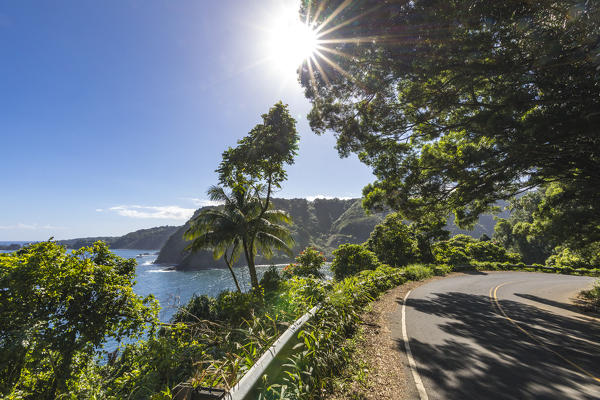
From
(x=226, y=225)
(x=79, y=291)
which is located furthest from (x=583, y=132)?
(x=226, y=225)

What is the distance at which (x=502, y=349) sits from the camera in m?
5.80

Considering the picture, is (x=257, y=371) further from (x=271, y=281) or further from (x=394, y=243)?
(x=394, y=243)

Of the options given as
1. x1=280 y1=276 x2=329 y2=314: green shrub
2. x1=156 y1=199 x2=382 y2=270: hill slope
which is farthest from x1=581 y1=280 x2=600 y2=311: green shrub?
x1=156 y1=199 x2=382 y2=270: hill slope

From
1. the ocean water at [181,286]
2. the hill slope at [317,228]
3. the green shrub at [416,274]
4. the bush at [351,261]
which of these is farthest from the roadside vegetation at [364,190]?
the hill slope at [317,228]

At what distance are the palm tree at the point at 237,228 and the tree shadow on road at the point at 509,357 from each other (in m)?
9.27

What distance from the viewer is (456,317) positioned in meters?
8.48

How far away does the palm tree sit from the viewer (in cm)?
1377

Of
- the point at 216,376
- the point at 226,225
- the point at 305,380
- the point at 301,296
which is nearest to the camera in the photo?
the point at 216,376

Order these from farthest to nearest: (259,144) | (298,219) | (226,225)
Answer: (298,219)
(226,225)
(259,144)

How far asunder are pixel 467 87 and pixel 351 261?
12.3 meters

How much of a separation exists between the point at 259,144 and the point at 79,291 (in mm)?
9341

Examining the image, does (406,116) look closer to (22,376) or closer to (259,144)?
(259,144)

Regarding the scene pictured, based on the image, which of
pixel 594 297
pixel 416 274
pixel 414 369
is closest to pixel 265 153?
pixel 414 369

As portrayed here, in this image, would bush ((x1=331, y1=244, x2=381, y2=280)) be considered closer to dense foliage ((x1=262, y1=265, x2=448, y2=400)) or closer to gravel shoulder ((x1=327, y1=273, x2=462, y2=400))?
dense foliage ((x1=262, y1=265, x2=448, y2=400))
